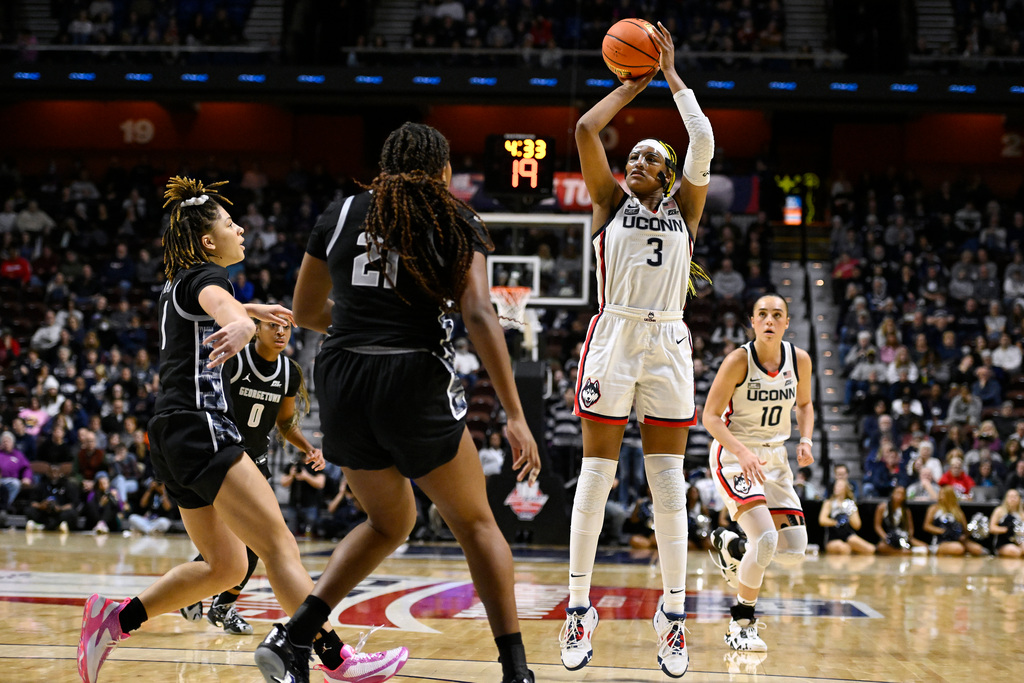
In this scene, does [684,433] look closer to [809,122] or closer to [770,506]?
[770,506]

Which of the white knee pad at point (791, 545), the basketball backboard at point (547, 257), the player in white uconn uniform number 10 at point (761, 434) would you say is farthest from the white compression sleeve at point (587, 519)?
the basketball backboard at point (547, 257)

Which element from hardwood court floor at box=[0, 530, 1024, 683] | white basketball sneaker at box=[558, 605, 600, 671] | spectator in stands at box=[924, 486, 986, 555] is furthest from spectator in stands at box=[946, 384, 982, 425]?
white basketball sneaker at box=[558, 605, 600, 671]

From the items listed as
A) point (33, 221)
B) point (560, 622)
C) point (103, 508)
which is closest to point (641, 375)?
point (560, 622)

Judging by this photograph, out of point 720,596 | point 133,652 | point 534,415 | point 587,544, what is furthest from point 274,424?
point 534,415

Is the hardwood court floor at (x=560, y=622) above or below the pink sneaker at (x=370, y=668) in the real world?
below

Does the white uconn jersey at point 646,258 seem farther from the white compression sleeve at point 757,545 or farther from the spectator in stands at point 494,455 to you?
the spectator in stands at point 494,455

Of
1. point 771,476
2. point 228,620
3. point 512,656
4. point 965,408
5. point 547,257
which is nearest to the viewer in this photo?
point 512,656

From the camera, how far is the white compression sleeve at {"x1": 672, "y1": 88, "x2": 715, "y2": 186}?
482 cm

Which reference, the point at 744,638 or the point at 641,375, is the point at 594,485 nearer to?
the point at 641,375

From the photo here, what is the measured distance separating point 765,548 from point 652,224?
201 centimetres

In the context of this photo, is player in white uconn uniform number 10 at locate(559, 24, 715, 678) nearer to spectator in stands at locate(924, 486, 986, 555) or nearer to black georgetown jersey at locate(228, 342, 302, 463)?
black georgetown jersey at locate(228, 342, 302, 463)

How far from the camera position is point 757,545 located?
226 inches

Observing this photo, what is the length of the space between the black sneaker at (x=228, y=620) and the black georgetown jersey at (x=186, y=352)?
2.01 m

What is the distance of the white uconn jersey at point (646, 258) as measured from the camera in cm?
484
